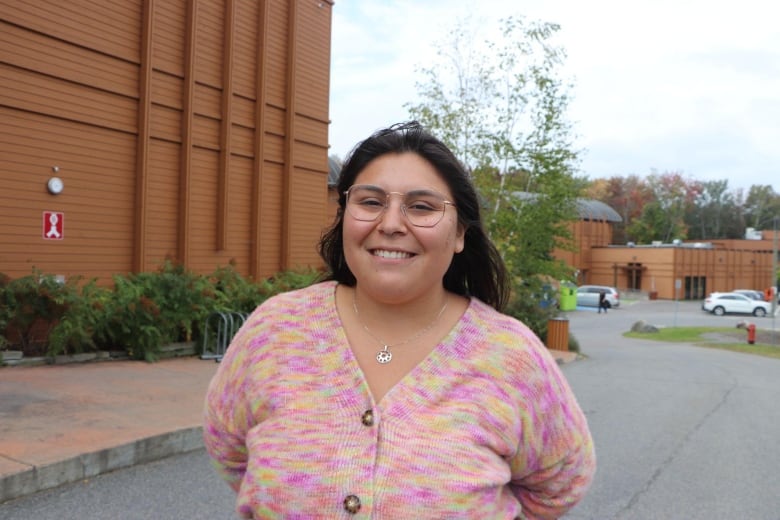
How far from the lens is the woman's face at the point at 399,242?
6.37ft

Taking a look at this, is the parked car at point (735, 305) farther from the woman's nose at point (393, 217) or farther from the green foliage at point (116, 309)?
the woman's nose at point (393, 217)

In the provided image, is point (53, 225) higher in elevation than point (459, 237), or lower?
higher

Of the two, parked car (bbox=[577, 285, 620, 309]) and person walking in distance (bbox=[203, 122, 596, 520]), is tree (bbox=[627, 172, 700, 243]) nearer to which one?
parked car (bbox=[577, 285, 620, 309])

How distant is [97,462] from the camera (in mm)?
5656

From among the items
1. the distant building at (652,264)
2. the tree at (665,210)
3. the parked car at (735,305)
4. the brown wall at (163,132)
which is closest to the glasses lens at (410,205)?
the brown wall at (163,132)

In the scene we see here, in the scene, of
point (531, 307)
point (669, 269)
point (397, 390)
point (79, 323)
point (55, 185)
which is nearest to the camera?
point (397, 390)

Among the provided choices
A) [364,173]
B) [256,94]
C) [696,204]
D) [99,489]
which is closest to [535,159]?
[256,94]

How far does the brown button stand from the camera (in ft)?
5.65

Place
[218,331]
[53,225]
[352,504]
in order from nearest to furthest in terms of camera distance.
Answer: [352,504] < [53,225] < [218,331]

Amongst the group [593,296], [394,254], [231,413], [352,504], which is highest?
[394,254]

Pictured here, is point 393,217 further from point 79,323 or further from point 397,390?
point 79,323

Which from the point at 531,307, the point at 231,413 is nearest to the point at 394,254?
the point at 231,413

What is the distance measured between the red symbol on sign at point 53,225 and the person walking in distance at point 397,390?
31.7ft

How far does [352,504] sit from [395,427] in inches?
8.3
